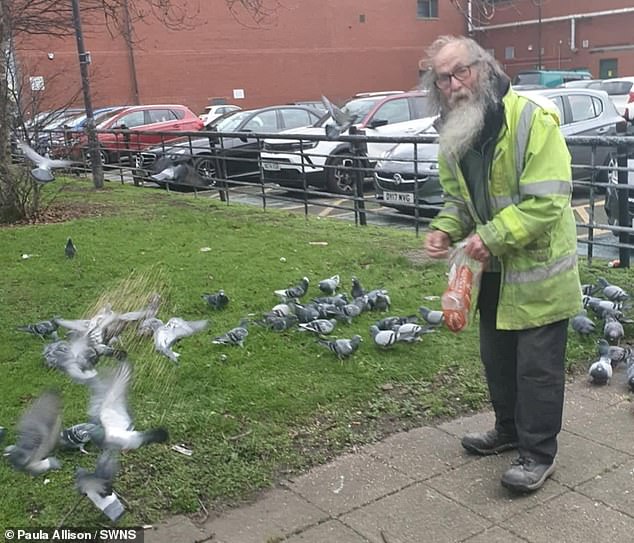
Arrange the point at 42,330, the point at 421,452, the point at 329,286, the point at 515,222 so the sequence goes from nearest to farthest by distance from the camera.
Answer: the point at 515,222 → the point at 421,452 → the point at 42,330 → the point at 329,286

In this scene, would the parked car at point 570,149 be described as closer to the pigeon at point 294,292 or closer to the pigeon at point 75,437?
the pigeon at point 294,292

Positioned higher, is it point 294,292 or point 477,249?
point 477,249

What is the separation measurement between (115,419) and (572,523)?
183cm

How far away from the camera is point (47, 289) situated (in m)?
6.34

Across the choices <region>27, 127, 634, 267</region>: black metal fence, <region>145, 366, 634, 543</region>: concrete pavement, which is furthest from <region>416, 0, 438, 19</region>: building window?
<region>145, 366, 634, 543</region>: concrete pavement

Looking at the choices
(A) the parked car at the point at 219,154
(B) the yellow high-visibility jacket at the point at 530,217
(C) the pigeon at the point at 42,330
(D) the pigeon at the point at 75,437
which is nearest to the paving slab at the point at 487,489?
(B) the yellow high-visibility jacket at the point at 530,217

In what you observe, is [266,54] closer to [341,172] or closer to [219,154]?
[341,172]

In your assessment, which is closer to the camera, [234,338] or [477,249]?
[477,249]

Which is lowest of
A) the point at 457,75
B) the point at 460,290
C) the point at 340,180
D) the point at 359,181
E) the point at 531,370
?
the point at 340,180

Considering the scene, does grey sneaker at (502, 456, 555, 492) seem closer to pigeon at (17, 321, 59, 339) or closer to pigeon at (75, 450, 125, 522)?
pigeon at (75, 450, 125, 522)

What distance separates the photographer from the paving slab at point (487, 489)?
3.05 meters

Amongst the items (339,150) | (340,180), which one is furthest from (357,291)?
(339,150)

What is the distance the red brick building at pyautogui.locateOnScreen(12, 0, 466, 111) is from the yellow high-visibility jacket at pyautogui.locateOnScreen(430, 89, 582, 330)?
28.6m

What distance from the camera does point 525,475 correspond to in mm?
3107
